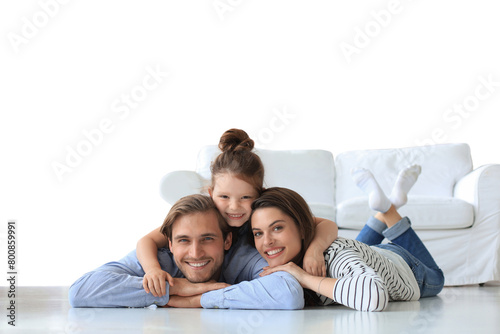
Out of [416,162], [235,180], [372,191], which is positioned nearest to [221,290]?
[235,180]

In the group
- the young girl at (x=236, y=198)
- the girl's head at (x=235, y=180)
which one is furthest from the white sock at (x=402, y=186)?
the girl's head at (x=235, y=180)

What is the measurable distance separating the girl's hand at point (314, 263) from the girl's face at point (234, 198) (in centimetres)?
30

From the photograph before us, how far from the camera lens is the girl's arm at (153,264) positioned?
5.43 feet

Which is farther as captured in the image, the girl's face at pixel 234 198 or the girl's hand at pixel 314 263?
the girl's face at pixel 234 198

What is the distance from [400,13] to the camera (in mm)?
4230

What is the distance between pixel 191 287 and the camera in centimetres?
170

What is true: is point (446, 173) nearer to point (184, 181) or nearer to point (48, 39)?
point (184, 181)

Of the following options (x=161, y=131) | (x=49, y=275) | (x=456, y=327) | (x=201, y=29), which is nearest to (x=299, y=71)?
(x=201, y=29)

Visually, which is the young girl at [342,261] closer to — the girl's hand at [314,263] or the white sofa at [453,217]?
the girl's hand at [314,263]

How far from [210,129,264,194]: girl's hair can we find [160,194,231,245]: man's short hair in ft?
0.49

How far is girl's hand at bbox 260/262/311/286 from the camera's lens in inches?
63.7

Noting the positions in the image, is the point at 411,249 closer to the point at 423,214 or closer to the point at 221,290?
the point at 423,214

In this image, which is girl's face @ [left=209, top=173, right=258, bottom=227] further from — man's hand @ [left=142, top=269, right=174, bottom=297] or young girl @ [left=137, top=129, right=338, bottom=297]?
man's hand @ [left=142, top=269, right=174, bottom=297]

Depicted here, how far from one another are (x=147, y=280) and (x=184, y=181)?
1.36 m
